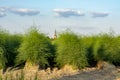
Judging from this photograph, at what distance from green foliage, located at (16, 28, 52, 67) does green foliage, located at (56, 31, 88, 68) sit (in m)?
0.47

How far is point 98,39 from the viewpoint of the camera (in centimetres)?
1447

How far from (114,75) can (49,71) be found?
2.26 metres

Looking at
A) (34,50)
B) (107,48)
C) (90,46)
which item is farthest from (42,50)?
(107,48)

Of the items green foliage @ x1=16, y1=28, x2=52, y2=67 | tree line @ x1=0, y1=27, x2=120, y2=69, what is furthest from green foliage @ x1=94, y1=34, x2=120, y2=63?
green foliage @ x1=16, y1=28, x2=52, y2=67

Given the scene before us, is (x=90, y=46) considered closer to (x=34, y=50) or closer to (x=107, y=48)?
(x=107, y=48)

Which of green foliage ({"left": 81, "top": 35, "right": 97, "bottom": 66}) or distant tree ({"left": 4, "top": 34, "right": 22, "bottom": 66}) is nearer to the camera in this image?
distant tree ({"left": 4, "top": 34, "right": 22, "bottom": 66})

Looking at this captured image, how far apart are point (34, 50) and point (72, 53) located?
1.43m

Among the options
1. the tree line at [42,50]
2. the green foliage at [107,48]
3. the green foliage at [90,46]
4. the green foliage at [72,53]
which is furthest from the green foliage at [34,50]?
the green foliage at [107,48]

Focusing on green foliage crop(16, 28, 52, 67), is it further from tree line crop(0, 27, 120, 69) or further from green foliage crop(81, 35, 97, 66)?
green foliage crop(81, 35, 97, 66)

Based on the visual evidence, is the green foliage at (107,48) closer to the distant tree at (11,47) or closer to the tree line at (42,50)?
the tree line at (42,50)

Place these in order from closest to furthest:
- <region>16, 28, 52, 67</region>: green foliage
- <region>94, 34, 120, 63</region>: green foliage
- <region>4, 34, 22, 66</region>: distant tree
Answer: <region>16, 28, 52, 67</region>: green foliage < <region>4, 34, 22, 66</region>: distant tree < <region>94, 34, 120, 63</region>: green foliage

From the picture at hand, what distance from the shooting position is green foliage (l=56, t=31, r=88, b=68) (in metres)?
12.6

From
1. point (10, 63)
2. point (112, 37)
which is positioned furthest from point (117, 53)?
point (10, 63)

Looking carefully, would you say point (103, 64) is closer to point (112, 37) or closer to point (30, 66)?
point (112, 37)
